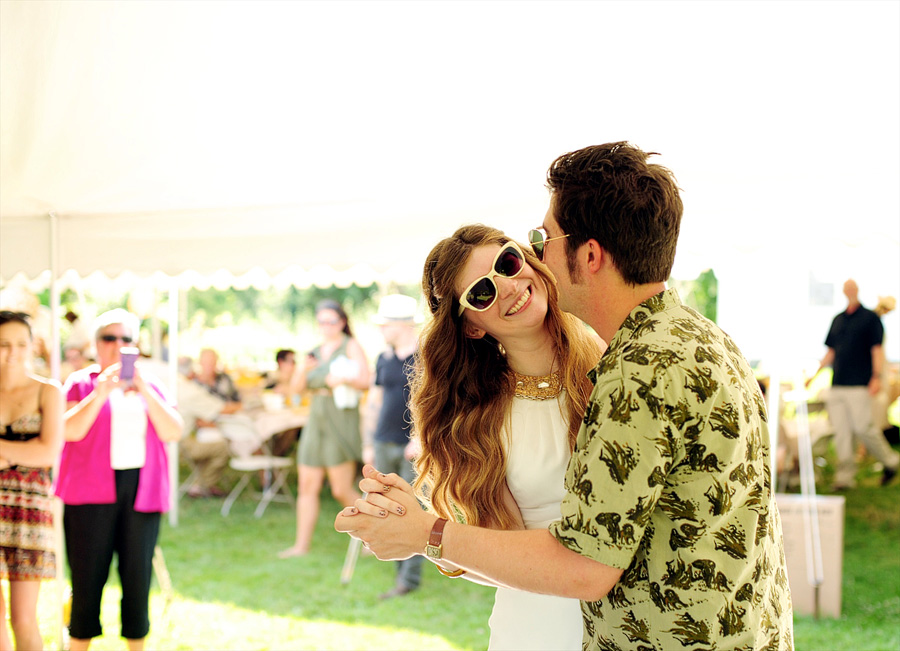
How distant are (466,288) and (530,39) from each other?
0.74 metres

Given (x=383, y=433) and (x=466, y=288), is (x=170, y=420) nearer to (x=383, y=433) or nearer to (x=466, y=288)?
(x=383, y=433)

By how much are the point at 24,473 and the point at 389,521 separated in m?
2.77

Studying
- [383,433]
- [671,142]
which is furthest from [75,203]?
[383,433]

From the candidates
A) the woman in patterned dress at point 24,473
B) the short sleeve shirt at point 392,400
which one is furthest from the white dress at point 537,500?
the short sleeve shirt at point 392,400

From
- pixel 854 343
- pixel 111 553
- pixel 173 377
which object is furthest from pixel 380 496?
pixel 854 343

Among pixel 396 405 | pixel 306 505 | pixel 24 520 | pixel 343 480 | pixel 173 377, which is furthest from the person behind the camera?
Result: pixel 173 377

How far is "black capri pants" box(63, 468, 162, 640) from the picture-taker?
12.6 ft

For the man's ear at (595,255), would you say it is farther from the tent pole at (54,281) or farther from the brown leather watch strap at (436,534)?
the tent pole at (54,281)

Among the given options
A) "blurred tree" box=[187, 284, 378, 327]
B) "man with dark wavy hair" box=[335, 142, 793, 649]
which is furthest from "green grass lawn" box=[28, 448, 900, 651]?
"blurred tree" box=[187, 284, 378, 327]

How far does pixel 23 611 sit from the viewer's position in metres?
3.61

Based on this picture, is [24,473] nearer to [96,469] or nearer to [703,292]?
[96,469]

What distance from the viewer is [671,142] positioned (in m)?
2.87

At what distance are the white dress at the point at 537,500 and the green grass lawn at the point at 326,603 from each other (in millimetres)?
2664

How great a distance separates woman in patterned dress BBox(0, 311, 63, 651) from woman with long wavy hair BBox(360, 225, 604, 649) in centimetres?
210
